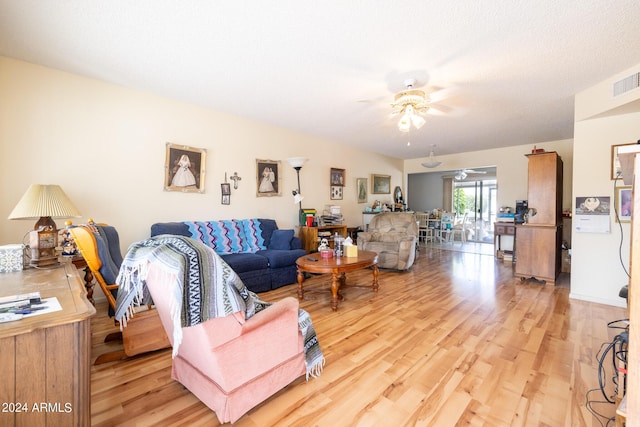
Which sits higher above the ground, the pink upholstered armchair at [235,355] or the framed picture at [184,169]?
the framed picture at [184,169]

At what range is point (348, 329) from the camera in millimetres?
2559

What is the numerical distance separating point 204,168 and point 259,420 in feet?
10.6

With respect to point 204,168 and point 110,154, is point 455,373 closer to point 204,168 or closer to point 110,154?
point 204,168

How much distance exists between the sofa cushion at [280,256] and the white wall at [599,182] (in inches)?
139

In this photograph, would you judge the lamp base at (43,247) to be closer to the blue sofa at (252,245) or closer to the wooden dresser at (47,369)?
the wooden dresser at (47,369)

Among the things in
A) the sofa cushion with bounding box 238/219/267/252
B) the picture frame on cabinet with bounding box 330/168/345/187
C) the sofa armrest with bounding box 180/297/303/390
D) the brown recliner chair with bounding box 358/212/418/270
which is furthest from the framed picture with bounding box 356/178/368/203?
the sofa armrest with bounding box 180/297/303/390

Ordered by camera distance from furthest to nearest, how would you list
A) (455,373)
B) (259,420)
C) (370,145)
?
(370,145), (455,373), (259,420)

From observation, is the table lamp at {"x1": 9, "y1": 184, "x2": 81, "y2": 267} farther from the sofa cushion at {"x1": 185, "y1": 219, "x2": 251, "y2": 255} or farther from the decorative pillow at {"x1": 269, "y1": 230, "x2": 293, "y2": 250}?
the decorative pillow at {"x1": 269, "y1": 230, "x2": 293, "y2": 250}

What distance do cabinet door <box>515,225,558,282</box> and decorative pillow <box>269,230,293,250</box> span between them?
354 cm

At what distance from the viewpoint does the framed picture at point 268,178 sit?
15.0ft

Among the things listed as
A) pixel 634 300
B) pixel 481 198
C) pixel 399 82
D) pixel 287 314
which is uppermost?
pixel 399 82

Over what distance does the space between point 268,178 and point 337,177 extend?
1.80 meters

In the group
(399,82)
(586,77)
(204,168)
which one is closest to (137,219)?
(204,168)

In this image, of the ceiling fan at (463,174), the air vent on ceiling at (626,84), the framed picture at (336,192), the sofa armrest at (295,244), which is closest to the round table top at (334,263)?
the sofa armrest at (295,244)
